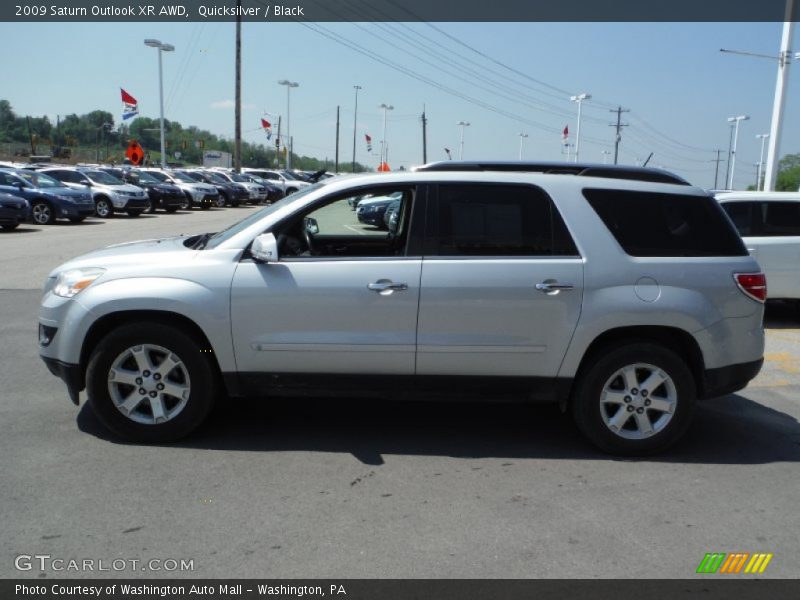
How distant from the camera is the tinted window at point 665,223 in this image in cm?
488

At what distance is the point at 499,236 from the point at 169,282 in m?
2.19

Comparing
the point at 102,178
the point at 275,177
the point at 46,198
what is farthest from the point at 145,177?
the point at 275,177

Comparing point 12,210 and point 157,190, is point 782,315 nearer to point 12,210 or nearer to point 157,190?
point 12,210

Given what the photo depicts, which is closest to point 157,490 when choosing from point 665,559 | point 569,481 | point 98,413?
point 98,413

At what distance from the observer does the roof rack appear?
17.0ft

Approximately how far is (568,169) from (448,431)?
82.8 inches

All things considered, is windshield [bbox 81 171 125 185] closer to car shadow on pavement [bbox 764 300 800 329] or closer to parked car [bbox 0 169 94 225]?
parked car [bbox 0 169 94 225]

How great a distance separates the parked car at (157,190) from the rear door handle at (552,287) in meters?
26.2

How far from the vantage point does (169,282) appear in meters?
Answer: 4.72

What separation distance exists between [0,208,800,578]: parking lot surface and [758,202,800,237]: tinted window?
4.26 meters

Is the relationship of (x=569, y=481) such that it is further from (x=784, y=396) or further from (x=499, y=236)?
(x=784, y=396)

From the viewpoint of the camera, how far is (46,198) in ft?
69.7

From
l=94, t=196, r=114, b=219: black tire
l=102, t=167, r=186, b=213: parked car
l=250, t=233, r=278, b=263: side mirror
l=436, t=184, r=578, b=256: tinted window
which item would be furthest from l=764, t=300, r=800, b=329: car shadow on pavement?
l=102, t=167, r=186, b=213: parked car

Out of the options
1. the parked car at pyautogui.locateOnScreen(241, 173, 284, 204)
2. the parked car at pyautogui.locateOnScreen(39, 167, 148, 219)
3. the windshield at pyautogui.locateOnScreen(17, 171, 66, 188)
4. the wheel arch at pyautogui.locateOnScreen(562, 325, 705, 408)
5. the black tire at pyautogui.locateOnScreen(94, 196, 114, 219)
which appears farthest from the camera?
the parked car at pyautogui.locateOnScreen(241, 173, 284, 204)
